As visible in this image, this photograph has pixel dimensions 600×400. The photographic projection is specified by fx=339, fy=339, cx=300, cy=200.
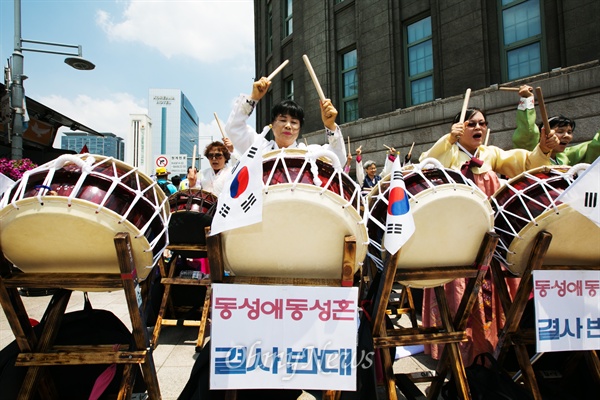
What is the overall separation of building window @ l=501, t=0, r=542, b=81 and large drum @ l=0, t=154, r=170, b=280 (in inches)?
314

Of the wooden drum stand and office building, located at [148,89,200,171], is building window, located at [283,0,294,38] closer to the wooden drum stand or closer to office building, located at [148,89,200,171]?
the wooden drum stand

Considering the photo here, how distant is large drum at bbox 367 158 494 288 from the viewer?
1372mm

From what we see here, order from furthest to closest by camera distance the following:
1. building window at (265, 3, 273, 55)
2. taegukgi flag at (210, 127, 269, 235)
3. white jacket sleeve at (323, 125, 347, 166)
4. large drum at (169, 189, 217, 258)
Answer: building window at (265, 3, 273, 55) < large drum at (169, 189, 217, 258) < white jacket sleeve at (323, 125, 347, 166) < taegukgi flag at (210, 127, 269, 235)

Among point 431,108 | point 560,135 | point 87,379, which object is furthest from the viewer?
point 431,108

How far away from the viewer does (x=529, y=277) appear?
1513 millimetres

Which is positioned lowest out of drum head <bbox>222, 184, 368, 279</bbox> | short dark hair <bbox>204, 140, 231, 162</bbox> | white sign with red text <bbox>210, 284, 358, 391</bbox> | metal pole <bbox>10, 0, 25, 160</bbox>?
white sign with red text <bbox>210, 284, 358, 391</bbox>

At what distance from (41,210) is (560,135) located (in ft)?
10.6

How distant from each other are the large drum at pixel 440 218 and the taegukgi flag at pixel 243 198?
21.6 inches

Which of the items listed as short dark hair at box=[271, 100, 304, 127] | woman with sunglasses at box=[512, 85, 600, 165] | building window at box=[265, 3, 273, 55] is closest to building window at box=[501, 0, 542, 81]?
woman with sunglasses at box=[512, 85, 600, 165]

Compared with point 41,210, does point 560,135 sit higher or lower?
higher

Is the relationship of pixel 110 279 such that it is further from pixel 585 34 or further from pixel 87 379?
pixel 585 34

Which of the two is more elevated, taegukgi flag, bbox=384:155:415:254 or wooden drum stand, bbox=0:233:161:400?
taegukgi flag, bbox=384:155:415:254

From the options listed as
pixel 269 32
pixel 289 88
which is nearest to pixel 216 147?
pixel 289 88

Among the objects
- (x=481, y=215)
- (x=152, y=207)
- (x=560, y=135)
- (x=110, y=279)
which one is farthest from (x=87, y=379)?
(x=560, y=135)
